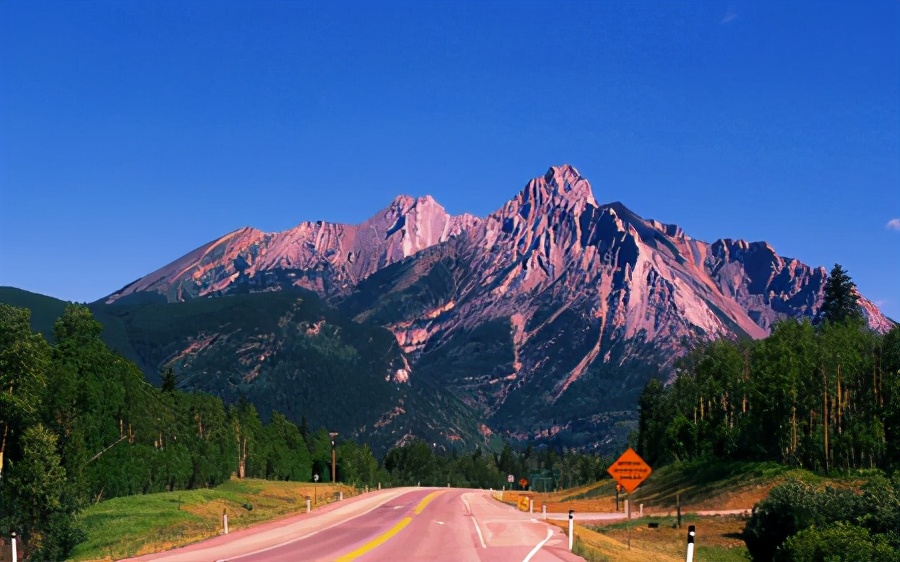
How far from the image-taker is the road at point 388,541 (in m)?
34.6

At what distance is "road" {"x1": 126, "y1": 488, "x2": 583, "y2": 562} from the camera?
34.6m

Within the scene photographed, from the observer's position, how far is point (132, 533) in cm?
6569

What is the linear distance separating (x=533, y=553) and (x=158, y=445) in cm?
8959

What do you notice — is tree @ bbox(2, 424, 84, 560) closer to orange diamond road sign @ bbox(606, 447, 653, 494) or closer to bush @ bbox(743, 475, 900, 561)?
orange diamond road sign @ bbox(606, 447, 653, 494)

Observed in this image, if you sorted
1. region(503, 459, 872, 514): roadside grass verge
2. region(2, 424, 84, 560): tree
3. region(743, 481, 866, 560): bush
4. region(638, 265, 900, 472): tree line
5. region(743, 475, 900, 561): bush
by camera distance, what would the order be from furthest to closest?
region(638, 265, 900, 472): tree line → region(503, 459, 872, 514): roadside grass verge → region(2, 424, 84, 560): tree → region(743, 481, 866, 560): bush → region(743, 475, 900, 561): bush

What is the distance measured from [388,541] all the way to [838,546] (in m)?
18.2

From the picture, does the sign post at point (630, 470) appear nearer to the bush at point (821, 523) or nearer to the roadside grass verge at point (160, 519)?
the bush at point (821, 523)

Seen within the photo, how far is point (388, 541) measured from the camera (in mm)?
41375

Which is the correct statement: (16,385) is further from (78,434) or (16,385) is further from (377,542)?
(377,542)

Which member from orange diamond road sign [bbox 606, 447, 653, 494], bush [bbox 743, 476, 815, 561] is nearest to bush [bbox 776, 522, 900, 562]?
bush [bbox 743, 476, 815, 561]

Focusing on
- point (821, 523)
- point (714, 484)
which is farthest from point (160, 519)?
point (714, 484)

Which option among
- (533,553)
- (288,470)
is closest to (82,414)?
(533,553)

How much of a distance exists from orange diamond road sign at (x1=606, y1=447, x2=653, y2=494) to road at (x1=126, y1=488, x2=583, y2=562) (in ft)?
12.1

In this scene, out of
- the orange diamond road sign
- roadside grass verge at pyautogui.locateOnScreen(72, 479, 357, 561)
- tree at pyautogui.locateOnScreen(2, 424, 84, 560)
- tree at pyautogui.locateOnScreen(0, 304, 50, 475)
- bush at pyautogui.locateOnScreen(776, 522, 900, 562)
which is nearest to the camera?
bush at pyautogui.locateOnScreen(776, 522, 900, 562)
